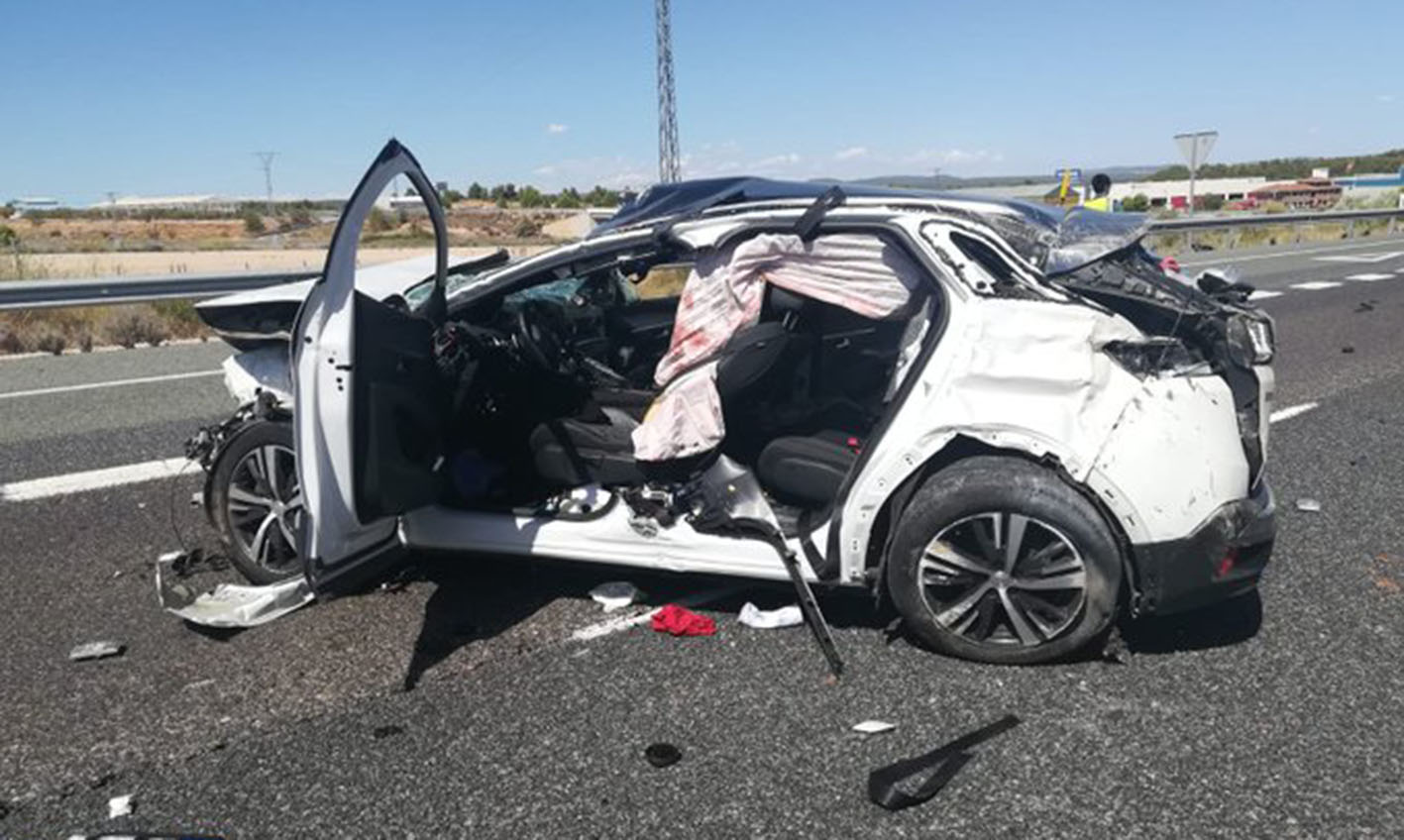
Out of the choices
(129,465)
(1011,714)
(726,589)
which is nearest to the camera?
(1011,714)

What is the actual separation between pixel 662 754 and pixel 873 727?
0.64 m

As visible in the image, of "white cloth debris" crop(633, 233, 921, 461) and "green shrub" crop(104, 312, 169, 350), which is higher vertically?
"white cloth debris" crop(633, 233, 921, 461)

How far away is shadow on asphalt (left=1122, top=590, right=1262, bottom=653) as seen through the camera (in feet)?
12.2

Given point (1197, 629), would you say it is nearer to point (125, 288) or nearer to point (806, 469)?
point (806, 469)

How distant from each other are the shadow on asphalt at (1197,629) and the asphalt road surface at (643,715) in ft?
0.04

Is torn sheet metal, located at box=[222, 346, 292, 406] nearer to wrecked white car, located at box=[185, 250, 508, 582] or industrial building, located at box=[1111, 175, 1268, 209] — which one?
wrecked white car, located at box=[185, 250, 508, 582]

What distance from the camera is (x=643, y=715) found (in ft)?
10.9

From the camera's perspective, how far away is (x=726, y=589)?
Answer: 171 inches

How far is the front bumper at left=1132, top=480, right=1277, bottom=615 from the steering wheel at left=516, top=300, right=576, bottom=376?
7.75ft

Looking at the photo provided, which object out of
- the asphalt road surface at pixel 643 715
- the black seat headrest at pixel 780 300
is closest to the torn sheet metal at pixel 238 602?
the asphalt road surface at pixel 643 715

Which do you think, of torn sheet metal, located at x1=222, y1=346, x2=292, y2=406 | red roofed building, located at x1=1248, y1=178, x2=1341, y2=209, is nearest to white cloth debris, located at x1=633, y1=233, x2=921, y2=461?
torn sheet metal, located at x1=222, y1=346, x2=292, y2=406

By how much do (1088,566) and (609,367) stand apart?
8.43ft

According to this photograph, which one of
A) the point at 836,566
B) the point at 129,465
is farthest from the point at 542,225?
the point at 836,566

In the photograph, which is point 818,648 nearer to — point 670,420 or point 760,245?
point 670,420
